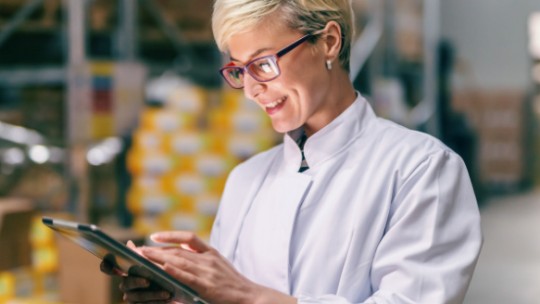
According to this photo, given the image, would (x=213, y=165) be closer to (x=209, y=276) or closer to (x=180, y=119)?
(x=180, y=119)

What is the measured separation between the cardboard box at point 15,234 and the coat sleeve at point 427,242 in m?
2.64

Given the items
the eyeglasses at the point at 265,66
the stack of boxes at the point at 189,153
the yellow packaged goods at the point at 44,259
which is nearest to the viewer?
the eyeglasses at the point at 265,66

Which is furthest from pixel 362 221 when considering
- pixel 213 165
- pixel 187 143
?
pixel 187 143

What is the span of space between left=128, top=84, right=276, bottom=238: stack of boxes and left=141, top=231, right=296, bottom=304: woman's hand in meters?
2.87

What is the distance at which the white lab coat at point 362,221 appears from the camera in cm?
150

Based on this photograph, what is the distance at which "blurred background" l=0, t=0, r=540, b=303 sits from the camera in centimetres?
461

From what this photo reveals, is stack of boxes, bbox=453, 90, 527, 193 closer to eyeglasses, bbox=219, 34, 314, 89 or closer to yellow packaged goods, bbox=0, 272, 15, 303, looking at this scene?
yellow packaged goods, bbox=0, 272, 15, 303

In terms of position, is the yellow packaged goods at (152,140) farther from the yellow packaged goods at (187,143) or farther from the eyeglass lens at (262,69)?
the eyeglass lens at (262,69)

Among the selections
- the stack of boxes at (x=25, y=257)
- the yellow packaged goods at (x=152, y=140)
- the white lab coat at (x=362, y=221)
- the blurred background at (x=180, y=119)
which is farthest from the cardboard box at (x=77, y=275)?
the white lab coat at (x=362, y=221)

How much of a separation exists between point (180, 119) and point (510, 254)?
6.13 feet

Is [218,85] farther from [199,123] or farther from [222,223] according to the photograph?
[222,223]

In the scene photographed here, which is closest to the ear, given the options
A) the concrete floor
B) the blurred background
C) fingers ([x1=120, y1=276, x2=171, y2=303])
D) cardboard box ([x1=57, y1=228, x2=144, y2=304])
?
fingers ([x1=120, y1=276, x2=171, y2=303])

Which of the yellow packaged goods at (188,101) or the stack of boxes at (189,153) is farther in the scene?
the yellow packaged goods at (188,101)

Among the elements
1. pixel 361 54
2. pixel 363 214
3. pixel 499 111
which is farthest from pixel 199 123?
pixel 363 214
